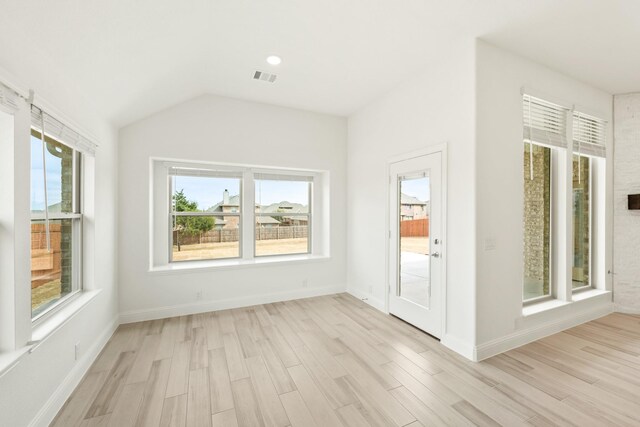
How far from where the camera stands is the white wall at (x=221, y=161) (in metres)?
3.56

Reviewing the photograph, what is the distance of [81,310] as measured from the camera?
2.39 metres

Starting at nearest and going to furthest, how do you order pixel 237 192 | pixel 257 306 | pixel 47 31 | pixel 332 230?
pixel 47 31 < pixel 257 306 < pixel 237 192 < pixel 332 230

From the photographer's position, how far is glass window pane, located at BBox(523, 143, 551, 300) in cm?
336

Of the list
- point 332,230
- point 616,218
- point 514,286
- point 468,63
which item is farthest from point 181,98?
point 616,218

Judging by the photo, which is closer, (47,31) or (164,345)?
(47,31)

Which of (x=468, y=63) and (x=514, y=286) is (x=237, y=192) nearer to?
(x=468, y=63)

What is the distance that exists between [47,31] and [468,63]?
10.8ft

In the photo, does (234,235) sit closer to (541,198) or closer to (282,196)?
(282,196)

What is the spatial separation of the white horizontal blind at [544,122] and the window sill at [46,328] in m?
4.47

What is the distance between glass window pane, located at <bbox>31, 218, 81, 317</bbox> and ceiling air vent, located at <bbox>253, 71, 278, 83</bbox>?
2467 millimetres

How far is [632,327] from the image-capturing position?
335cm

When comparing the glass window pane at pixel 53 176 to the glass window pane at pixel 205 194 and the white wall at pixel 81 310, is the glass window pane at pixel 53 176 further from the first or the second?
the glass window pane at pixel 205 194

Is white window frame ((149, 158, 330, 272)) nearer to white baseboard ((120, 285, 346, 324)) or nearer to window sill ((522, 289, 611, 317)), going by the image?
white baseboard ((120, 285, 346, 324))

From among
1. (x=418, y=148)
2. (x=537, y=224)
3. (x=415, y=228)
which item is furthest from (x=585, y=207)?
(x=418, y=148)
